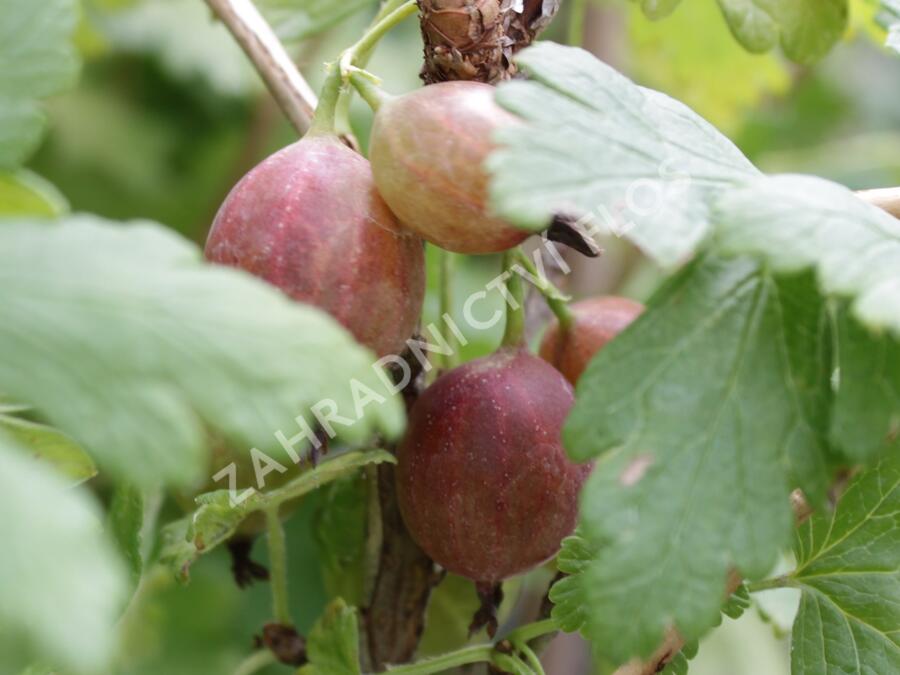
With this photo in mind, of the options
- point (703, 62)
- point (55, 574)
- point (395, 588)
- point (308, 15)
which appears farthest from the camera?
point (703, 62)

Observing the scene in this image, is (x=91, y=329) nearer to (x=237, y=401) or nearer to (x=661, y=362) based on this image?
(x=237, y=401)

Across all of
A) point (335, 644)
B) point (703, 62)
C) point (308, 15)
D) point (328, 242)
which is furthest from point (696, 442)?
point (703, 62)

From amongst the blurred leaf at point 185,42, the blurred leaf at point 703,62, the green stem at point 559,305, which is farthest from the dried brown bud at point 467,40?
the blurred leaf at point 185,42

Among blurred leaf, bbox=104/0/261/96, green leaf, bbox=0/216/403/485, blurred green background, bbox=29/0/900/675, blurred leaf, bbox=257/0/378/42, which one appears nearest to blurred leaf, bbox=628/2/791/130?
blurred green background, bbox=29/0/900/675

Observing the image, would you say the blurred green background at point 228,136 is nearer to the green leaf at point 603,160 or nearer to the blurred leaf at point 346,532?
the blurred leaf at point 346,532

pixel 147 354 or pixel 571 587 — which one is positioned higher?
pixel 147 354

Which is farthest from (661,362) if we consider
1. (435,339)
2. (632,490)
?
(435,339)

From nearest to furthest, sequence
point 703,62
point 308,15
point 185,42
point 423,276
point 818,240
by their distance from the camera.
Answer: point 818,240 → point 423,276 → point 308,15 → point 703,62 → point 185,42

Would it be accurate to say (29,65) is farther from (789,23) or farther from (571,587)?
(789,23)
